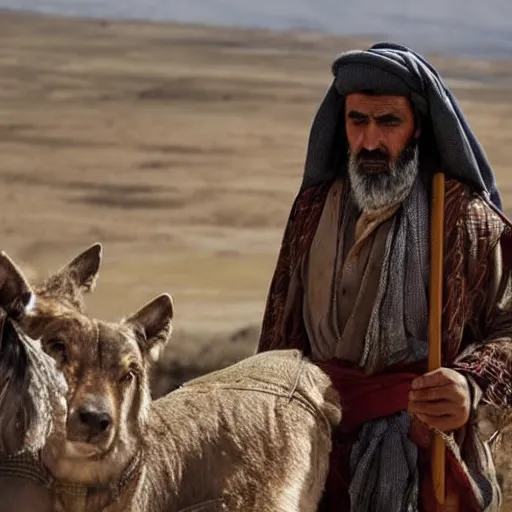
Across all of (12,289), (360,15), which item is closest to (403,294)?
(12,289)

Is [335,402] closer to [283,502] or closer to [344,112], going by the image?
[283,502]

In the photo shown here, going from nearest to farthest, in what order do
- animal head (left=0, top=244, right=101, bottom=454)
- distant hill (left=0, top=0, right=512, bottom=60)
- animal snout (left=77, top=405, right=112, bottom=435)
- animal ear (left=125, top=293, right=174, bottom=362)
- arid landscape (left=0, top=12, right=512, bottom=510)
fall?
1. animal head (left=0, top=244, right=101, bottom=454)
2. animal snout (left=77, top=405, right=112, bottom=435)
3. animal ear (left=125, top=293, right=174, bottom=362)
4. arid landscape (left=0, top=12, right=512, bottom=510)
5. distant hill (left=0, top=0, right=512, bottom=60)

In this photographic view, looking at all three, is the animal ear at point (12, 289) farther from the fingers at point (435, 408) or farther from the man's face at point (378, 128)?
the man's face at point (378, 128)

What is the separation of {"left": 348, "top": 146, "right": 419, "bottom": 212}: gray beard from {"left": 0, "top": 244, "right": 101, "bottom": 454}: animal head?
127 centimetres

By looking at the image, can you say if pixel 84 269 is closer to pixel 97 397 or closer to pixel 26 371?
pixel 97 397

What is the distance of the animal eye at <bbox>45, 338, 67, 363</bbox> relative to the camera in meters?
3.55

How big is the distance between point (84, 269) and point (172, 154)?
56.9 feet

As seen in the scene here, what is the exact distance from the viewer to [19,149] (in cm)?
2089

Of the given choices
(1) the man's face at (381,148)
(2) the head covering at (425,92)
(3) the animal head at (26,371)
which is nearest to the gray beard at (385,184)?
(1) the man's face at (381,148)

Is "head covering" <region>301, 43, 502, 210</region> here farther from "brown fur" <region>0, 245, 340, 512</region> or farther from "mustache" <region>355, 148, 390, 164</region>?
"brown fur" <region>0, 245, 340, 512</region>

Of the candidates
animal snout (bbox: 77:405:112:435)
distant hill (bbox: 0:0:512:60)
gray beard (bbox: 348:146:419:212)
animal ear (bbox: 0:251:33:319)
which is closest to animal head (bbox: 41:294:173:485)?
animal snout (bbox: 77:405:112:435)

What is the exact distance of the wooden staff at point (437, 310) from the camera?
4.46 m

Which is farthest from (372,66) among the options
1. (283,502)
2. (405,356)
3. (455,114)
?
(283,502)

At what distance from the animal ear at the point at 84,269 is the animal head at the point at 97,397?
8.4 inches
